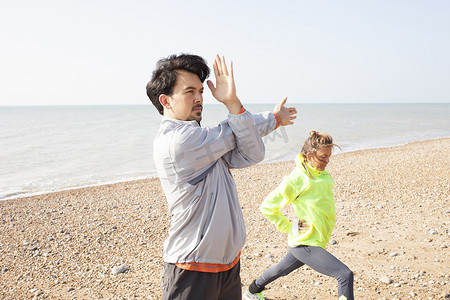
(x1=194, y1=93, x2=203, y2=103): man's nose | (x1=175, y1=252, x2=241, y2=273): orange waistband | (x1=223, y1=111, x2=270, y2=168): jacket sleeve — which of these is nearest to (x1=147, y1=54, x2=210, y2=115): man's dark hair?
(x1=194, y1=93, x2=203, y2=103): man's nose

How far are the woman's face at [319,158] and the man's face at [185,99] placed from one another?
1.70m

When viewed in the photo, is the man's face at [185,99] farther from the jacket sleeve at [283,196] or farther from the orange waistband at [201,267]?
the jacket sleeve at [283,196]

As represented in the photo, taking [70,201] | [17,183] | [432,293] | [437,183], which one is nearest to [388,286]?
[432,293]

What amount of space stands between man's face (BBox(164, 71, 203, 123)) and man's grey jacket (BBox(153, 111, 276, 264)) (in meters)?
0.07

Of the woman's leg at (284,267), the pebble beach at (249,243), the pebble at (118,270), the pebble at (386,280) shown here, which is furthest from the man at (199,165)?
the pebble at (118,270)

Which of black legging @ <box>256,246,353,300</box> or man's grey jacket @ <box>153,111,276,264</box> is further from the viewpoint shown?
black legging @ <box>256,246,353,300</box>

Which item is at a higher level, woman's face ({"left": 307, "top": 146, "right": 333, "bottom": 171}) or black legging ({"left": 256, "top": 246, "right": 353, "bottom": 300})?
woman's face ({"left": 307, "top": 146, "right": 333, "bottom": 171})

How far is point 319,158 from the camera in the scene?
3518 mm

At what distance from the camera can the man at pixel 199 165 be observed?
1.95 meters

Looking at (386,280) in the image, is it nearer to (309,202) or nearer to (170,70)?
(309,202)

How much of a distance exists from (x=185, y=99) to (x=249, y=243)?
16.7 ft

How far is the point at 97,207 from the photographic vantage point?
34.3ft

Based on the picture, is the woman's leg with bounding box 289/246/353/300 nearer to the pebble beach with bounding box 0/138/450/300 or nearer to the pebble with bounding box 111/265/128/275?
the pebble beach with bounding box 0/138/450/300

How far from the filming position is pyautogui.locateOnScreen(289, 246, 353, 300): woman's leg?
10.6ft
